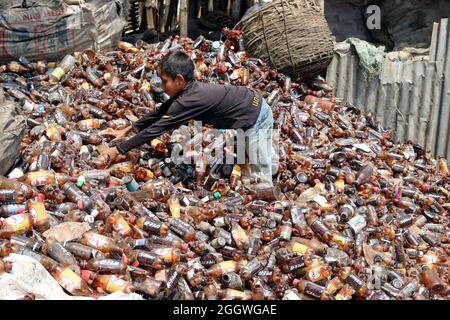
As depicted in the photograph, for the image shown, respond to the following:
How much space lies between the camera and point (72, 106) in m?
7.45

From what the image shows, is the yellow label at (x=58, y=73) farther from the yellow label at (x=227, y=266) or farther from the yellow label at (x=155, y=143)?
the yellow label at (x=227, y=266)

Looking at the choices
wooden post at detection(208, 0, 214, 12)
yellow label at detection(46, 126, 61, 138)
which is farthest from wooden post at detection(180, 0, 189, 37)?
yellow label at detection(46, 126, 61, 138)

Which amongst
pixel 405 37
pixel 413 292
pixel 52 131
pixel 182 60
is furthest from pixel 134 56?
pixel 405 37

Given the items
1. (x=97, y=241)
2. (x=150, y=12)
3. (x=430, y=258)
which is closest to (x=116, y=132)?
(x=97, y=241)

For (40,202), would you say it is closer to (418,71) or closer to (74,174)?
(74,174)

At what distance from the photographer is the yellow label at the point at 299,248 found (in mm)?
5531

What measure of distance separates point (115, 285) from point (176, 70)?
220 centimetres

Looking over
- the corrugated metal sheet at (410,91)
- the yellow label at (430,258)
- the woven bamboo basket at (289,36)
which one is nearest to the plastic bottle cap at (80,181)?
the yellow label at (430,258)

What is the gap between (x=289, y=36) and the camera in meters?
8.84

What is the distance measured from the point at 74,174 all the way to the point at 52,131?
2.99 feet

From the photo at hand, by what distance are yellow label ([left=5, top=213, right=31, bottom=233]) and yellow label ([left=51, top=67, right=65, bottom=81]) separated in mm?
3382

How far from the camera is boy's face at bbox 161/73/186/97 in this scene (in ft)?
19.2

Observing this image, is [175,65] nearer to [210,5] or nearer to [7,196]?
[7,196]

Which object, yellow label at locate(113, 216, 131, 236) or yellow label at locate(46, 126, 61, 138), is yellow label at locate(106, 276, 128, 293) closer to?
yellow label at locate(113, 216, 131, 236)
